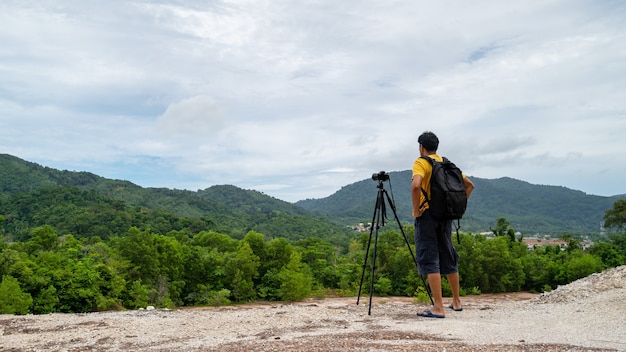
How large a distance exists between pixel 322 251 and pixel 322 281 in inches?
171

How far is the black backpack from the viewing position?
560 centimetres

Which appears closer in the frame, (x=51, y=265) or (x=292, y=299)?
(x=292, y=299)

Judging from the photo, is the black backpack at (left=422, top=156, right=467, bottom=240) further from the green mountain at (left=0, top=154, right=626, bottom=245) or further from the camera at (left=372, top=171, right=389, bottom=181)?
the camera at (left=372, top=171, right=389, bottom=181)

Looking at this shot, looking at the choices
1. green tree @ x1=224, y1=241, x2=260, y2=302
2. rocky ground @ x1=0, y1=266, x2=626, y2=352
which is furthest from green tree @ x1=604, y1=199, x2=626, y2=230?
rocky ground @ x1=0, y1=266, x2=626, y2=352

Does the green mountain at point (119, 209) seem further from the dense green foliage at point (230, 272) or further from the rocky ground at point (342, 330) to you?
the rocky ground at point (342, 330)

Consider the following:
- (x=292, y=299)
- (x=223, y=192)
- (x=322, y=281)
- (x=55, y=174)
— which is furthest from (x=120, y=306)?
(x=223, y=192)

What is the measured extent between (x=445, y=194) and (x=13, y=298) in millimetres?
11300

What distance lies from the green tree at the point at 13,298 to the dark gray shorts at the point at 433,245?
32.3 feet

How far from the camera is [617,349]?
379 cm

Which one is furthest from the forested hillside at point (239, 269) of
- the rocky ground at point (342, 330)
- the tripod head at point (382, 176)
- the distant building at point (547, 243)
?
the distant building at point (547, 243)

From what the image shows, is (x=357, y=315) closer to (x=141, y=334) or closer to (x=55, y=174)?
(x=141, y=334)

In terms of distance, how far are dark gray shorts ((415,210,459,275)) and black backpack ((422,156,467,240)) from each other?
0.15 meters

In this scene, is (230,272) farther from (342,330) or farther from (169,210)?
(169,210)

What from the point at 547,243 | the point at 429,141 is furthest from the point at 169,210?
the point at 429,141
